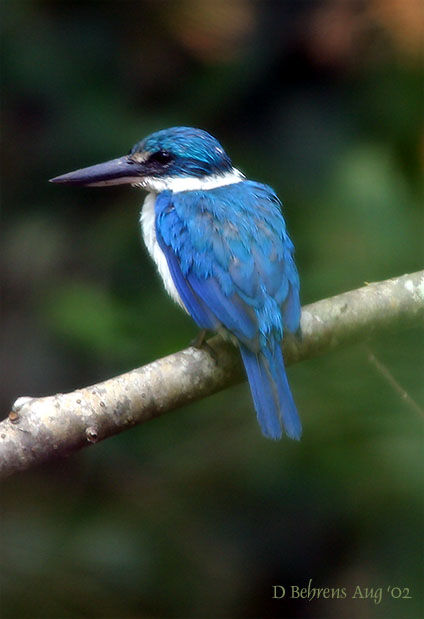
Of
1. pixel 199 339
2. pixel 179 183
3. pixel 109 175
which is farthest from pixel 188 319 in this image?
pixel 109 175

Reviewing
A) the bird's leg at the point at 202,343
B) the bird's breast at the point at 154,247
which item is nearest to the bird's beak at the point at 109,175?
the bird's breast at the point at 154,247

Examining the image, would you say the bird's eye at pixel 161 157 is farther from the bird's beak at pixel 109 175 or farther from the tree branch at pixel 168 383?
the tree branch at pixel 168 383

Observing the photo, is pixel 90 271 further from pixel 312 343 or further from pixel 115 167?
pixel 312 343

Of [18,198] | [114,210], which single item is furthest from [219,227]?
[18,198]

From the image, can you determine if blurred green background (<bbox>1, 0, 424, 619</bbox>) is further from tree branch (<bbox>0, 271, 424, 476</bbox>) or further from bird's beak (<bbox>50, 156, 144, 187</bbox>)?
bird's beak (<bbox>50, 156, 144, 187</bbox>)

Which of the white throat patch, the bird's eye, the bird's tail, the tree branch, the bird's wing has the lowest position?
the bird's tail

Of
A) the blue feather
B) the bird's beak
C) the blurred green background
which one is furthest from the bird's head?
the blurred green background
